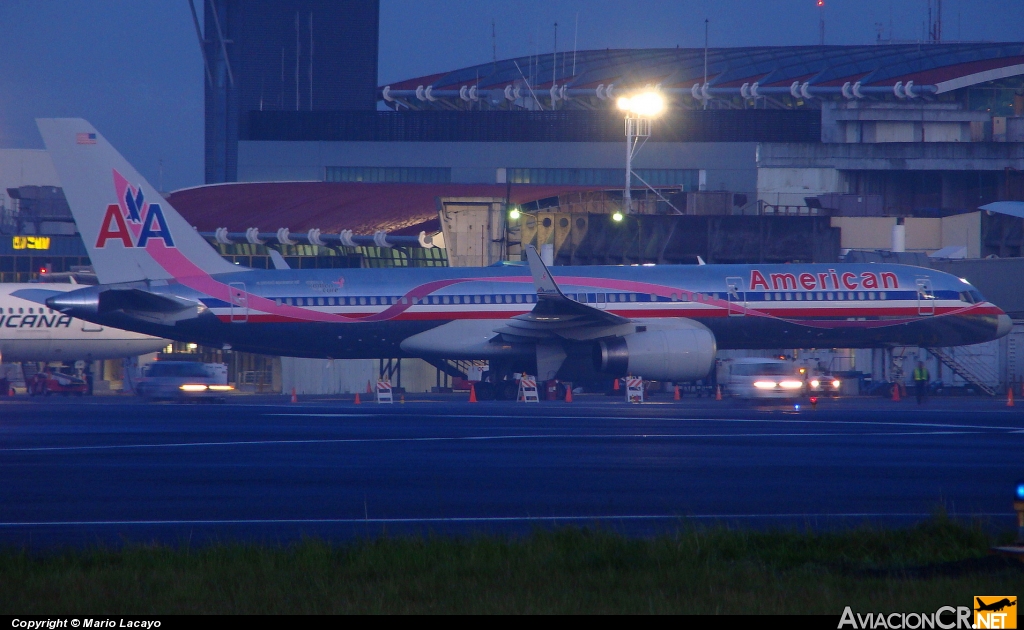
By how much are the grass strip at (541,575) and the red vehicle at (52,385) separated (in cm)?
4486

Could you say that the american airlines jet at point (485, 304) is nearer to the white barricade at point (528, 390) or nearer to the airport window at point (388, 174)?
the white barricade at point (528, 390)

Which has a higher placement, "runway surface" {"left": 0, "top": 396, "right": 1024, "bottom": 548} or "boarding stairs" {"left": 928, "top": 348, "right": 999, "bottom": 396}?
"boarding stairs" {"left": 928, "top": 348, "right": 999, "bottom": 396}

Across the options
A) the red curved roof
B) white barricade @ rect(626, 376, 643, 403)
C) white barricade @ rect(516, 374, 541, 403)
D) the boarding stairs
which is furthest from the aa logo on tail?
the boarding stairs

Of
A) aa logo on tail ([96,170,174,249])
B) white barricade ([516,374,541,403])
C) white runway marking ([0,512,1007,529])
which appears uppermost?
aa logo on tail ([96,170,174,249])

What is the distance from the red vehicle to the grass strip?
44865 millimetres

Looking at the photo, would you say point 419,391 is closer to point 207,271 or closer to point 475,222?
point 475,222

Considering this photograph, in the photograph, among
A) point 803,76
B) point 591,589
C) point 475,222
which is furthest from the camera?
point 803,76

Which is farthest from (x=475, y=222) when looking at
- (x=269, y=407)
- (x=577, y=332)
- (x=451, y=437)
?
(x=451, y=437)

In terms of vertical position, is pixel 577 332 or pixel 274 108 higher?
pixel 274 108

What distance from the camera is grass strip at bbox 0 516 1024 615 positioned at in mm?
9047

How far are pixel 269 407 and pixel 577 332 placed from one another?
9.71m

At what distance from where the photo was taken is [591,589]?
9.59m

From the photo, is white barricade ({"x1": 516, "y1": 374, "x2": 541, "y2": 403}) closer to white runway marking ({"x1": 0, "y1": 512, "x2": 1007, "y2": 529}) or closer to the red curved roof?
the red curved roof

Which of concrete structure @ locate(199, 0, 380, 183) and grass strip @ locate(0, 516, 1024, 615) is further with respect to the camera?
concrete structure @ locate(199, 0, 380, 183)
